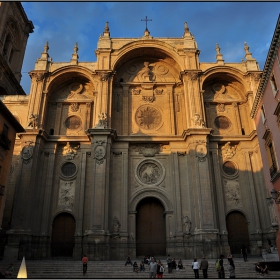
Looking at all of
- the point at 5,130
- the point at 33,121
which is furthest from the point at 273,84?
the point at 33,121

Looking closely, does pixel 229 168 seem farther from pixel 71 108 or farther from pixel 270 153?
pixel 71 108

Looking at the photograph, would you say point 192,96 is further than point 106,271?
Yes

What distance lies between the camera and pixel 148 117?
27391 millimetres

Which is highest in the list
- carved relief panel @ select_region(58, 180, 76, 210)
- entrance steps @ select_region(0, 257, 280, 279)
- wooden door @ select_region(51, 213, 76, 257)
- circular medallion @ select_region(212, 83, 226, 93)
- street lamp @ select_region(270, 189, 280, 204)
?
circular medallion @ select_region(212, 83, 226, 93)

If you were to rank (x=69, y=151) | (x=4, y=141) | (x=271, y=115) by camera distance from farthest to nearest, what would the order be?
(x=69, y=151) < (x=4, y=141) < (x=271, y=115)

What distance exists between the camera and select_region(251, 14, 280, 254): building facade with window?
54.1 ft

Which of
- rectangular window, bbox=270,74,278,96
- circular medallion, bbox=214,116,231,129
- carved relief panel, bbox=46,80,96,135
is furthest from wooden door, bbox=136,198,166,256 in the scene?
rectangular window, bbox=270,74,278,96

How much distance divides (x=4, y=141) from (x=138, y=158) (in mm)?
11423

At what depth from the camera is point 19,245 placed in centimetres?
2094

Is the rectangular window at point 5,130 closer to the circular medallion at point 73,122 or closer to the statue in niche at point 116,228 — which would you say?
the circular medallion at point 73,122

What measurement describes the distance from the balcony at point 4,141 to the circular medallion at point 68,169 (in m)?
7.04

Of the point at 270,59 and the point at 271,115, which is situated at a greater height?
the point at 270,59

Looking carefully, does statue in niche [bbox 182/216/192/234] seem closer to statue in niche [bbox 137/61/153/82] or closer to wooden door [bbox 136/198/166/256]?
wooden door [bbox 136/198/166/256]

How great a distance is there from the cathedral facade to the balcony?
4.90 m
